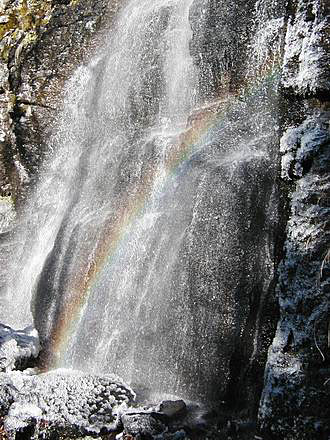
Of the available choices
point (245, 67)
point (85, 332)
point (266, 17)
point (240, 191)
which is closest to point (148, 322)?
point (85, 332)

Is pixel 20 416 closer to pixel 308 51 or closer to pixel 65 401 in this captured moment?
pixel 65 401

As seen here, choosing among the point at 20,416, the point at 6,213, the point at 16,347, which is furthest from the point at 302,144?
the point at 6,213

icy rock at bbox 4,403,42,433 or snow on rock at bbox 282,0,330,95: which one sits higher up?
snow on rock at bbox 282,0,330,95

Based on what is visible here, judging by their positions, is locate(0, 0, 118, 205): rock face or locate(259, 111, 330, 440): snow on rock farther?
locate(0, 0, 118, 205): rock face

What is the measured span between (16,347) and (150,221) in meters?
2.65

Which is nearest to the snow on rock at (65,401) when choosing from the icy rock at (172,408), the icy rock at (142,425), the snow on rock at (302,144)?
the icy rock at (142,425)

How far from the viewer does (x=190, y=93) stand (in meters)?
8.66

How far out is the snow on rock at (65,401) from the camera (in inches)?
207

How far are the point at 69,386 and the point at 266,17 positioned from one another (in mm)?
5578

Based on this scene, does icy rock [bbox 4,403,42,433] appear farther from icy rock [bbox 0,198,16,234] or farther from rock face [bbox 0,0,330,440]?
icy rock [bbox 0,198,16,234]

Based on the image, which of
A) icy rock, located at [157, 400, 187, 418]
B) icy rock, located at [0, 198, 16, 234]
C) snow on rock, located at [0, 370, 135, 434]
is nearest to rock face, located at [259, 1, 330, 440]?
icy rock, located at [157, 400, 187, 418]

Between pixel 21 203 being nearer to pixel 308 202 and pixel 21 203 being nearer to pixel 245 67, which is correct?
pixel 245 67

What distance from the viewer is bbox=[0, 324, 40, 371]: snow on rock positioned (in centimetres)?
708

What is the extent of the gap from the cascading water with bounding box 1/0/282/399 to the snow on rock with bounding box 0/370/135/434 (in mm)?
551
